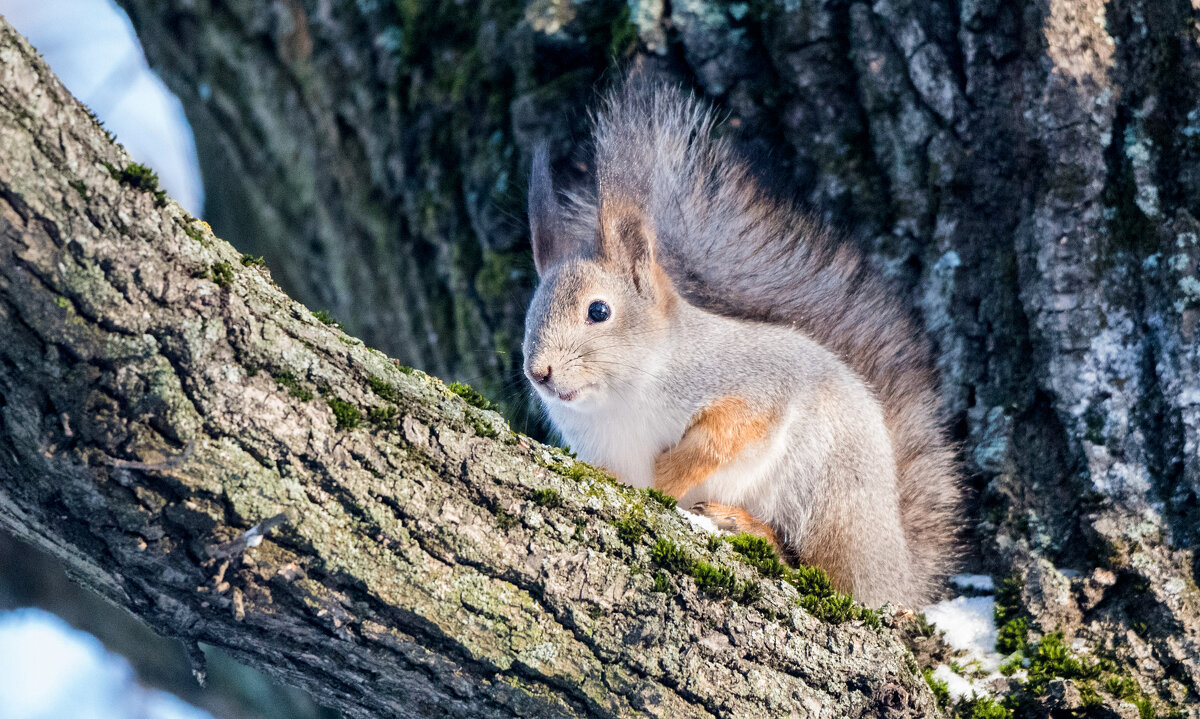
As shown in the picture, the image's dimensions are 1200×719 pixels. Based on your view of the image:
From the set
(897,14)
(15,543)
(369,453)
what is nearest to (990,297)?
(897,14)

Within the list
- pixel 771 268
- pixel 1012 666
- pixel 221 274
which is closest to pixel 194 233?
pixel 221 274

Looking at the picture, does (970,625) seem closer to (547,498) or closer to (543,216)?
(547,498)

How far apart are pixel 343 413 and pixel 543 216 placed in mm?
1471

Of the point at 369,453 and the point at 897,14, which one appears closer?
the point at 369,453

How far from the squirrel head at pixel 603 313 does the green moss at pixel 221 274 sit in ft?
3.90

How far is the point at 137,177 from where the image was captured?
1.25 meters

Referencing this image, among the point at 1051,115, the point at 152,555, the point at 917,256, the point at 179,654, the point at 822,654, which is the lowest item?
the point at 179,654

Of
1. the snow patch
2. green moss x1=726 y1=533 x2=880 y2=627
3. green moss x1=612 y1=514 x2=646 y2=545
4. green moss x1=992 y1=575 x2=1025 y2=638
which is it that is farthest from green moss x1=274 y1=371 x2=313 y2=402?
green moss x1=992 y1=575 x2=1025 y2=638

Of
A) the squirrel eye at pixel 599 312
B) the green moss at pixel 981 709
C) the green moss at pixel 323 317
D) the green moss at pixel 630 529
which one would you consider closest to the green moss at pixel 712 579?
the green moss at pixel 630 529

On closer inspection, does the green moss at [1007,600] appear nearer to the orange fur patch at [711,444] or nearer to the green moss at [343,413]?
the orange fur patch at [711,444]

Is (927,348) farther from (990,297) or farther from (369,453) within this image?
(369,453)

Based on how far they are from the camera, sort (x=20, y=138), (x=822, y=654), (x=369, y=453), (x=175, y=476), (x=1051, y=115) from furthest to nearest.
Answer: (x=1051, y=115)
(x=822, y=654)
(x=369, y=453)
(x=175, y=476)
(x=20, y=138)

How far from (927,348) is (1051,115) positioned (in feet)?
2.20

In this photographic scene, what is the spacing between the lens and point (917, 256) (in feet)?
8.09
